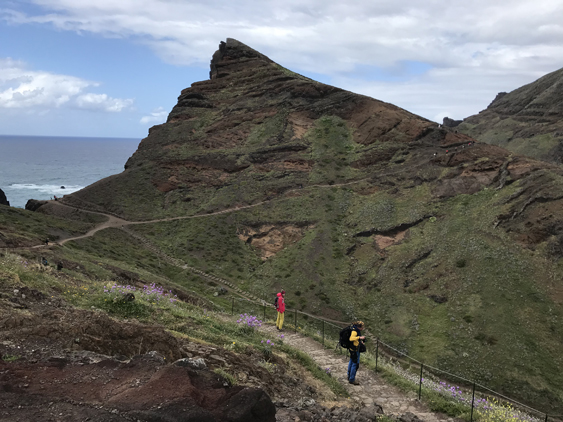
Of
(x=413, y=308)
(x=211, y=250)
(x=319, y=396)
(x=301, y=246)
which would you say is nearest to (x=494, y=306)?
(x=413, y=308)

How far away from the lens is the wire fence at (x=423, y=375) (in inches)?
578

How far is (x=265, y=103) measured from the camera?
242 feet

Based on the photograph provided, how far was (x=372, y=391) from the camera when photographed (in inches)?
601

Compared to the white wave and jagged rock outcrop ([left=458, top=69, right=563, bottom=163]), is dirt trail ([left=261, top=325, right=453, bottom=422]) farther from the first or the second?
the white wave

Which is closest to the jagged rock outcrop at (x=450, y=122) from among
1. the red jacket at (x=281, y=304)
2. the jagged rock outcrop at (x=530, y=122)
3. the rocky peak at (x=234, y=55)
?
the jagged rock outcrop at (x=530, y=122)

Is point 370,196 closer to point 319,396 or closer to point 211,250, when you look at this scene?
point 211,250

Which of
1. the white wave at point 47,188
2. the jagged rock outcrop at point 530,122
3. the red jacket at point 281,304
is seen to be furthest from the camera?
the white wave at point 47,188

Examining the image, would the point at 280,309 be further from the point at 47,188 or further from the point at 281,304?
the point at 47,188

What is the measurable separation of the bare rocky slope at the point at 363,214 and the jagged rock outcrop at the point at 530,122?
56475 millimetres

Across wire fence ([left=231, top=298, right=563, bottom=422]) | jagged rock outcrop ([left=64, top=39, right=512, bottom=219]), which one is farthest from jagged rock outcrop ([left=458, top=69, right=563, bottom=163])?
wire fence ([left=231, top=298, right=563, bottom=422])

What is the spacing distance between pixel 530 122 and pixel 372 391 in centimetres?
13073

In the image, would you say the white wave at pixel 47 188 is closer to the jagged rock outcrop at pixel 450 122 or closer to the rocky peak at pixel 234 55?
the rocky peak at pixel 234 55

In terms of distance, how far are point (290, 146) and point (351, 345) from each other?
5370cm

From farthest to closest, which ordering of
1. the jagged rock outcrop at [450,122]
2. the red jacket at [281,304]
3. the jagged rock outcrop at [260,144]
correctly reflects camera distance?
1. the jagged rock outcrop at [450,122]
2. the jagged rock outcrop at [260,144]
3. the red jacket at [281,304]
